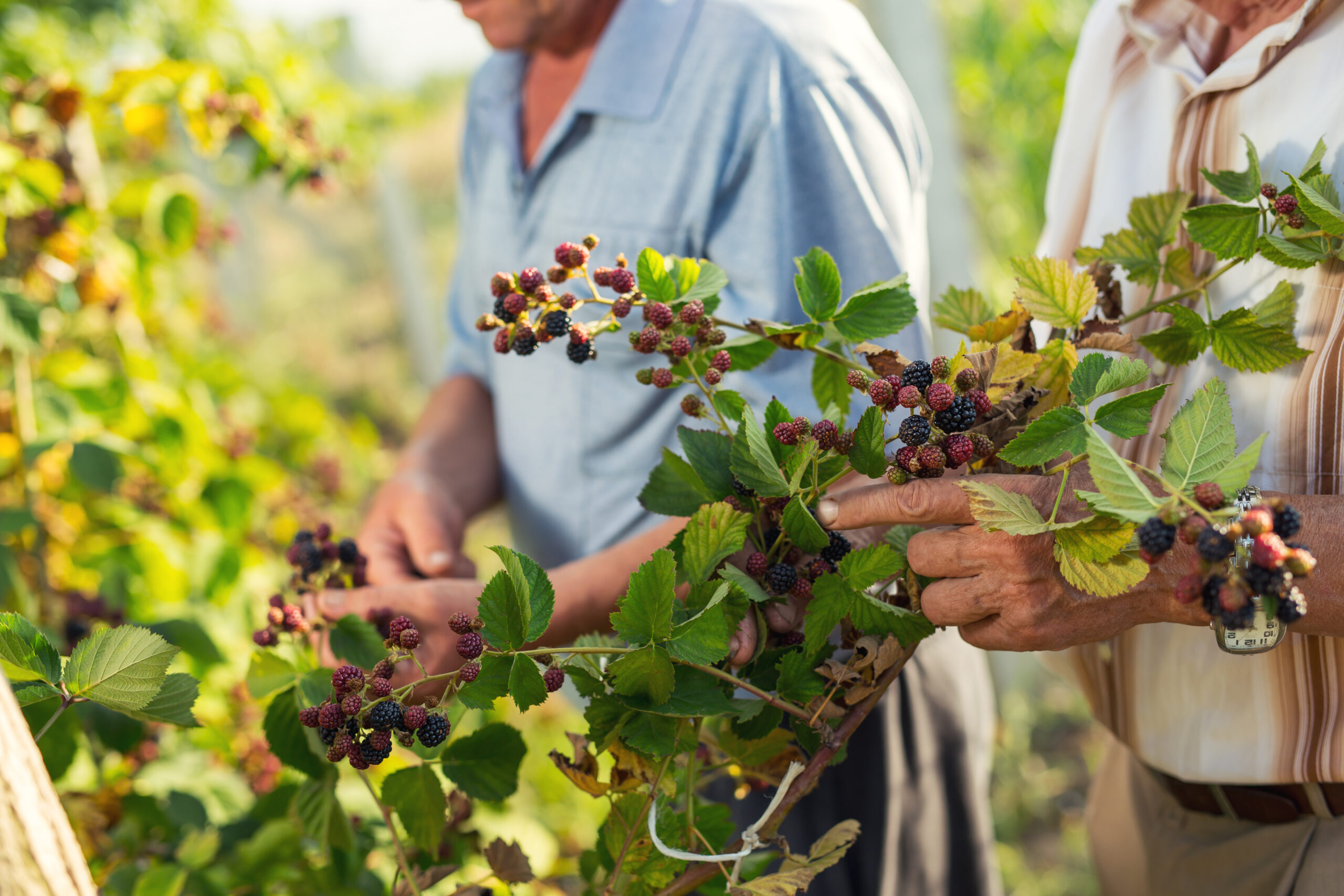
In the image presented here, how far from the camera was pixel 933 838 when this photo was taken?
3.81 feet

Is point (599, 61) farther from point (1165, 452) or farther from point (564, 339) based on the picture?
point (1165, 452)

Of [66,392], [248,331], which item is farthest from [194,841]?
A: [248,331]

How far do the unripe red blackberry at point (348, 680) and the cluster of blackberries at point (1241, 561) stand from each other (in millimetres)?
443

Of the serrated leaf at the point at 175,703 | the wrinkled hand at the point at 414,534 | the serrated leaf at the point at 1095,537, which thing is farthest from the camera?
the wrinkled hand at the point at 414,534

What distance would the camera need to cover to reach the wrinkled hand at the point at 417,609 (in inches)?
33.3

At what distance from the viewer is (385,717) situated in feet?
1.74

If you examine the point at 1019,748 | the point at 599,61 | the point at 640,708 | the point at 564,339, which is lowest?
the point at 1019,748

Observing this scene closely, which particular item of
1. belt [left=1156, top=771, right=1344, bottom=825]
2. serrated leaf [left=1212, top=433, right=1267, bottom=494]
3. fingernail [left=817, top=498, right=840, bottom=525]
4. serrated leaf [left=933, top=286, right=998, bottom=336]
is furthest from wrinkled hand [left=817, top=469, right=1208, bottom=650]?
belt [left=1156, top=771, right=1344, bottom=825]

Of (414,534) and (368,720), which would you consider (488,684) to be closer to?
(368,720)

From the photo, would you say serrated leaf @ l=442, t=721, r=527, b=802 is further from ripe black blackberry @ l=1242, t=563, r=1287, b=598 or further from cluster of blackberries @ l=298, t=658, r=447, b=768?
ripe black blackberry @ l=1242, t=563, r=1287, b=598

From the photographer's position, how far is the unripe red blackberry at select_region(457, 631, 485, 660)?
1.82ft

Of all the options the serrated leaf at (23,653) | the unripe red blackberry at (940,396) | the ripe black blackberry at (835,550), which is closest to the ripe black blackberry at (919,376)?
the unripe red blackberry at (940,396)

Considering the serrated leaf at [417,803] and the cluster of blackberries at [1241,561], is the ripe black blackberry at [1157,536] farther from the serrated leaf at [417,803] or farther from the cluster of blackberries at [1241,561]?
the serrated leaf at [417,803]

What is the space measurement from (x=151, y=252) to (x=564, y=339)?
834 millimetres
